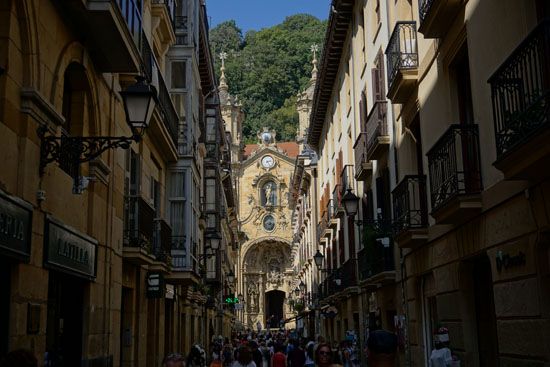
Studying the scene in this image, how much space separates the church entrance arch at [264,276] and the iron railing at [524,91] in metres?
80.7

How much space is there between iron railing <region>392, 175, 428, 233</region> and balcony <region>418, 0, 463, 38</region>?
3166mm

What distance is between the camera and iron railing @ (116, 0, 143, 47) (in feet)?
37.6

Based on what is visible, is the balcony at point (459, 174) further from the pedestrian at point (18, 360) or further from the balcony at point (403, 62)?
the pedestrian at point (18, 360)

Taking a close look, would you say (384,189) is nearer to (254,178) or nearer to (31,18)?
(31,18)

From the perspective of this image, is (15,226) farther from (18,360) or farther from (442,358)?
(442,358)

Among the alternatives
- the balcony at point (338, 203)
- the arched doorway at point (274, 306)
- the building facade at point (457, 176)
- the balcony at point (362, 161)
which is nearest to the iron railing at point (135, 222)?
the building facade at point (457, 176)

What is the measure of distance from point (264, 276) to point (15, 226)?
273 ft

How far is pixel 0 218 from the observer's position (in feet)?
25.3

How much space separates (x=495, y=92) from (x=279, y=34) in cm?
14546

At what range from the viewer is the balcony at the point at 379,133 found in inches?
727

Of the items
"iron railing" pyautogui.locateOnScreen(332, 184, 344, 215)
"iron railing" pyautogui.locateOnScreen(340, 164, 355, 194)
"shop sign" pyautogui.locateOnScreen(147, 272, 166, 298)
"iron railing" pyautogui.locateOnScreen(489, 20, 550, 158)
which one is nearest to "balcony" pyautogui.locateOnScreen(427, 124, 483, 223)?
"iron railing" pyautogui.locateOnScreen(489, 20, 550, 158)

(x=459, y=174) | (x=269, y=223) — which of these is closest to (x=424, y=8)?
(x=459, y=174)

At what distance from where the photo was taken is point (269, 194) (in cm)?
9175

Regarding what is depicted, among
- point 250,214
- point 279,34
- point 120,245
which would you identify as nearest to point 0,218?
point 120,245
